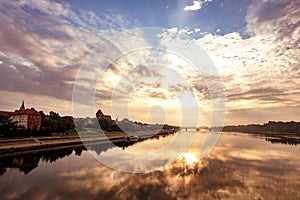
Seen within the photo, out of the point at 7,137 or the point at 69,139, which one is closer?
the point at 7,137

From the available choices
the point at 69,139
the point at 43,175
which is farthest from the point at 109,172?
the point at 69,139

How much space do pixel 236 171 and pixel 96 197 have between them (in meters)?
18.7

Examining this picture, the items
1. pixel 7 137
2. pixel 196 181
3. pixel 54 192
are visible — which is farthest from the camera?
pixel 7 137

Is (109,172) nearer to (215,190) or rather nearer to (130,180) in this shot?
(130,180)

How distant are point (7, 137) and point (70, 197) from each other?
131 feet

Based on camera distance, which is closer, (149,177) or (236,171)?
(149,177)

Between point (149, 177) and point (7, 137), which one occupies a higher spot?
point (7, 137)

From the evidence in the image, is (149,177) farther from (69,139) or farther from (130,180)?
(69,139)

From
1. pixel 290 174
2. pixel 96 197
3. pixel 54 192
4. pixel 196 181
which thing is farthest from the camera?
pixel 290 174

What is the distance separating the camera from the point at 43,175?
26641mm

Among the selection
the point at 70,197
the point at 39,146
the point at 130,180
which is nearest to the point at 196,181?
the point at 130,180

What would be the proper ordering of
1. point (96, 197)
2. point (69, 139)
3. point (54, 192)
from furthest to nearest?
1. point (69, 139)
2. point (54, 192)
3. point (96, 197)

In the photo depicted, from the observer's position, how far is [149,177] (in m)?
25.4

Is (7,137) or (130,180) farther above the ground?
(7,137)
